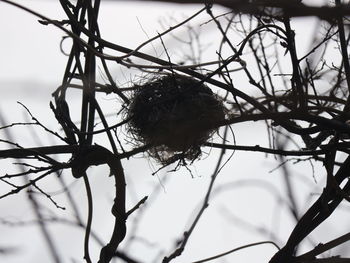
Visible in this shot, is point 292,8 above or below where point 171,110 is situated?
below

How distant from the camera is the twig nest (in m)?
1.61

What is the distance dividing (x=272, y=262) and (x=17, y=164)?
33.8 inches

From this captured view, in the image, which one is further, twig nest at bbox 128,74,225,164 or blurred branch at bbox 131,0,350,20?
twig nest at bbox 128,74,225,164

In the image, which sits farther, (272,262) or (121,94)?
(121,94)

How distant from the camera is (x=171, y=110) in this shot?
1.61 metres

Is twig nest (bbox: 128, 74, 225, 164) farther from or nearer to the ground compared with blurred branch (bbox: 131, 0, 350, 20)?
→ farther from the ground

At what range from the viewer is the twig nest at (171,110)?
1608 millimetres

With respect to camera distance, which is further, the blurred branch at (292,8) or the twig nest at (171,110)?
the twig nest at (171,110)

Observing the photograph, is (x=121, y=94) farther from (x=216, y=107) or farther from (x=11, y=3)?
(x=11, y=3)

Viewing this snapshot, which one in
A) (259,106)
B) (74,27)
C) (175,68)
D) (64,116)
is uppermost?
(74,27)

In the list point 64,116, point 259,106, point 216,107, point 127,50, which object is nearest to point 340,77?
point 216,107

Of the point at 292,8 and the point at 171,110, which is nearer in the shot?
the point at 292,8

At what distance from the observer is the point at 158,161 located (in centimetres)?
188

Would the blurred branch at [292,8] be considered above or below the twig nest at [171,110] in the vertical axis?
below
